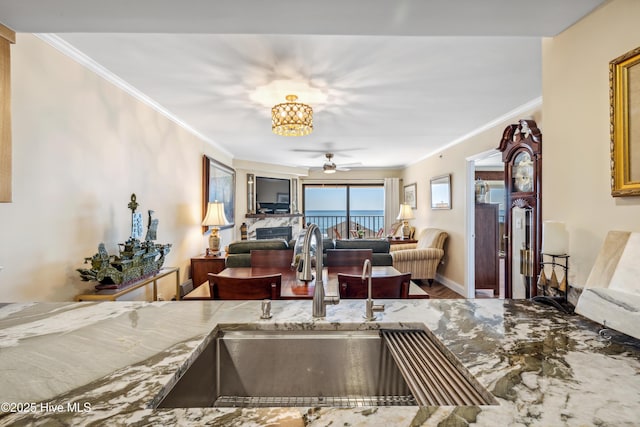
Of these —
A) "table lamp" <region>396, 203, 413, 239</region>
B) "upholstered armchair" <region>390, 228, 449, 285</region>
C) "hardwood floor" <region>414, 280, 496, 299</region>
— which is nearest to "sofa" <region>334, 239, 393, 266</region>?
"upholstered armchair" <region>390, 228, 449, 285</region>

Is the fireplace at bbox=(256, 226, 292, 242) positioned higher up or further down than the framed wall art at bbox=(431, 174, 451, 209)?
further down

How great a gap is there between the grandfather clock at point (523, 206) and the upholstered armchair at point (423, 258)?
1.77 metres

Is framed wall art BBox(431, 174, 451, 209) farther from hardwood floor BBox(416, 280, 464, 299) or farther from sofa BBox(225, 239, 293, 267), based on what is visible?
sofa BBox(225, 239, 293, 267)

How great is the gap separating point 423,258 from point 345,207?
3.32 meters

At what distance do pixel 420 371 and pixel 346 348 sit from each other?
0.97ft

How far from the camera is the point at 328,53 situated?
207 cm

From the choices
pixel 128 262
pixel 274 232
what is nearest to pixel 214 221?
pixel 128 262

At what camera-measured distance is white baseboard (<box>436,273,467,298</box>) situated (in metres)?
4.55

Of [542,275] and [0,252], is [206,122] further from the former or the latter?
[542,275]

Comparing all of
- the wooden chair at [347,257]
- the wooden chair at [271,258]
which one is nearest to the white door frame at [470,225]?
the wooden chair at [347,257]

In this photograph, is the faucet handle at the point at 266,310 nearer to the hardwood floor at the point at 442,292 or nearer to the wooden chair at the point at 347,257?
the wooden chair at the point at 347,257

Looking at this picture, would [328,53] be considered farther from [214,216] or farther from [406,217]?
[406,217]

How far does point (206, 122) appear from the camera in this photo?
3727 millimetres

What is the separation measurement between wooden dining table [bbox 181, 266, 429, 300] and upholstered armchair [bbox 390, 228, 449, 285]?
79.9 inches
